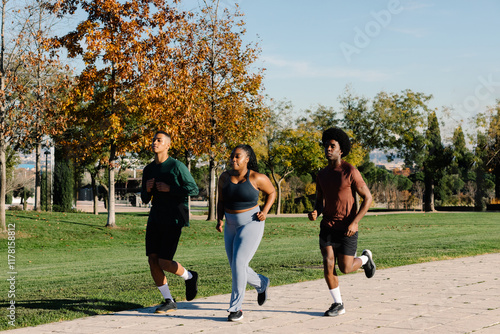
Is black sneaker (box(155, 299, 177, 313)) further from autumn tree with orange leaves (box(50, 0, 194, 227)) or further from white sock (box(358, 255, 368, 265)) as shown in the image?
autumn tree with orange leaves (box(50, 0, 194, 227))

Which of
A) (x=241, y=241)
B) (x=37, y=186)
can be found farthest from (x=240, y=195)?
(x=37, y=186)

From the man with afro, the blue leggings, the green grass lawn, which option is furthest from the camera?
the green grass lawn

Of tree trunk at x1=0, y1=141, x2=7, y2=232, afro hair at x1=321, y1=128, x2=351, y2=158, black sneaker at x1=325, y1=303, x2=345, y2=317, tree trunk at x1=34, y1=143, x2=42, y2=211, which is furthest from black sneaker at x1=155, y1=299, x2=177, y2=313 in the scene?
tree trunk at x1=34, y1=143, x2=42, y2=211

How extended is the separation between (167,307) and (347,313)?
203 cm

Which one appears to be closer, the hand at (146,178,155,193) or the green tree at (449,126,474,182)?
the hand at (146,178,155,193)

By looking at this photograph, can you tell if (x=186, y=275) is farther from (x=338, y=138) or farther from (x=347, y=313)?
(x=338, y=138)

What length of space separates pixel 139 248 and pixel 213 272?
9668mm

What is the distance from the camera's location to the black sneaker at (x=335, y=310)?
21.1 feet

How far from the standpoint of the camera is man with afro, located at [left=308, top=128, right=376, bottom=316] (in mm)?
6523

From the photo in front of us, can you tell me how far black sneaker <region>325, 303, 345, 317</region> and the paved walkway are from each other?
0.07m

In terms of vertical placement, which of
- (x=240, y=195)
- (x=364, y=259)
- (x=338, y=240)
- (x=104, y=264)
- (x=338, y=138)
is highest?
(x=338, y=138)

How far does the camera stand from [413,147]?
5519 cm

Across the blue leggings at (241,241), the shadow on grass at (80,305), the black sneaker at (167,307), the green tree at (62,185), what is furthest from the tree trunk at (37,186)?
the blue leggings at (241,241)

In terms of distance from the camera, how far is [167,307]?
6676 mm
